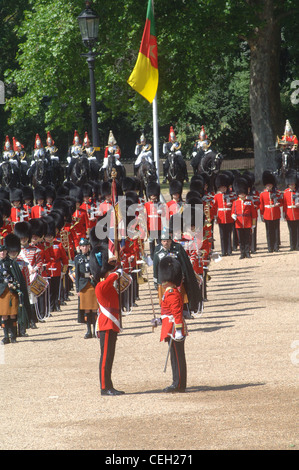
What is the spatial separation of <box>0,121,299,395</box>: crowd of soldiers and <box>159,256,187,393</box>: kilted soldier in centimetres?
1

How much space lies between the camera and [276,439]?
7766mm

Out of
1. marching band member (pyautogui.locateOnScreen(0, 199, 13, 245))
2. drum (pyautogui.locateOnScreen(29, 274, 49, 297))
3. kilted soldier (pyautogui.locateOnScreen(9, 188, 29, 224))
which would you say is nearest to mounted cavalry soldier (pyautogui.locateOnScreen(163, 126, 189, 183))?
kilted soldier (pyautogui.locateOnScreen(9, 188, 29, 224))

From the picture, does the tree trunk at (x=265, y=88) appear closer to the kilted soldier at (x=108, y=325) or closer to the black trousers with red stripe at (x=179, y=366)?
the kilted soldier at (x=108, y=325)

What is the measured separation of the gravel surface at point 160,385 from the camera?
8.01m

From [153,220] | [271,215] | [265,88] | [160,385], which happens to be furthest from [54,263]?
[265,88]

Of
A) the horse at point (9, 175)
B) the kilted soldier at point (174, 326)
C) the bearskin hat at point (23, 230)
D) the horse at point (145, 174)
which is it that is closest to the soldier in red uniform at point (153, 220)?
the bearskin hat at point (23, 230)

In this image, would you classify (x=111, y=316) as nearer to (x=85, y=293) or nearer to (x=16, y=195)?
(x=85, y=293)

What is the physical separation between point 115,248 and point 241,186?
9.57m

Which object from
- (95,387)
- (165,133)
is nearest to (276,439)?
(95,387)

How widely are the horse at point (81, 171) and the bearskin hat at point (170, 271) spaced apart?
59.6ft

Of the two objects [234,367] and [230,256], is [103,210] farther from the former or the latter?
[234,367]

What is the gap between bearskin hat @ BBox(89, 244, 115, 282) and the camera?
10453 mm

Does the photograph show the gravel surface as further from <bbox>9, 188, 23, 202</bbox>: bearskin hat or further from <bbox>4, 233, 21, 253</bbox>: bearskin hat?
<bbox>9, 188, 23, 202</bbox>: bearskin hat
